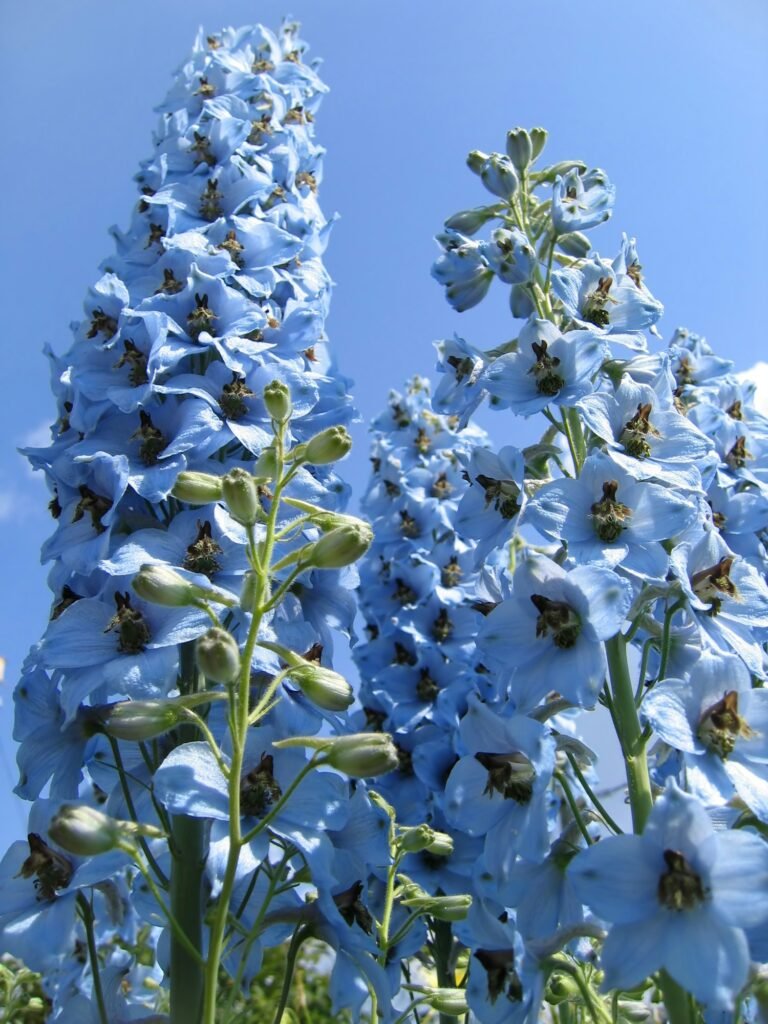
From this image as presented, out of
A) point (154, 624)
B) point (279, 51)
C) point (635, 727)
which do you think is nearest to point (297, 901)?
point (154, 624)

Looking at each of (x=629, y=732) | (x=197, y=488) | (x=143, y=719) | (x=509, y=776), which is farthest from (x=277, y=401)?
(x=629, y=732)

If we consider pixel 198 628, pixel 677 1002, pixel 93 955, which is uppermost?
pixel 198 628

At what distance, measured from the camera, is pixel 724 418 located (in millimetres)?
2867

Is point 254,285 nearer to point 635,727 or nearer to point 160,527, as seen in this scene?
point 160,527

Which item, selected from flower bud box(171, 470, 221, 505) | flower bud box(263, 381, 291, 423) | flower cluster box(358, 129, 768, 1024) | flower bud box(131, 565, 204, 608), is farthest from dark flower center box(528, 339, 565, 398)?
flower bud box(131, 565, 204, 608)

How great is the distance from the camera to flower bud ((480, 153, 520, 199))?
9.66 ft

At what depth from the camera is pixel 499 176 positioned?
9.68 feet

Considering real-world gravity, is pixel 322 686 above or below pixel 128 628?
below

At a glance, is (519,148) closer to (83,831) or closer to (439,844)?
(439,844)

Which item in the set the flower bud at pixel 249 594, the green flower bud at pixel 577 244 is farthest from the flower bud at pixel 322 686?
the green flower bud at pixel 577 244

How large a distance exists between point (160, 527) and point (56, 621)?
402mm

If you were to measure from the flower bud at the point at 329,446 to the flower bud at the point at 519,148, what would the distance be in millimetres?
1549

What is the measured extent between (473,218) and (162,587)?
6.01ft

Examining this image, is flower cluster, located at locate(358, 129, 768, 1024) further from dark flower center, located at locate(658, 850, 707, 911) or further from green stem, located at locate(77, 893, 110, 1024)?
green stem, located at locate(77, 893, 110, 1024)
